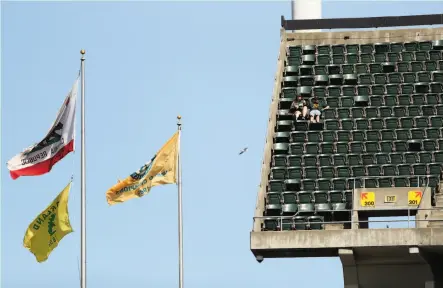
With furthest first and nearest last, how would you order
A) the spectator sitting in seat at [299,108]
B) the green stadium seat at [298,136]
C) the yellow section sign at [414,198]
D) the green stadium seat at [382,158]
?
the spectator sitting in seat at [299,108], the green stadium seat at [298,136], the green stadium seat at [382,158], the yellow section sign at [414,198]

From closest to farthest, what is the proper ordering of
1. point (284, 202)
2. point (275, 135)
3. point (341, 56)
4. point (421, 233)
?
point (421, 233), point (284, 202), point (275, 135), point (341, 56)

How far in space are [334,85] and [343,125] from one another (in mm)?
2930

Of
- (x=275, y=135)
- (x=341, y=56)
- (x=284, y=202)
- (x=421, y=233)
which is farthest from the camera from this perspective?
(x=341, y=56)

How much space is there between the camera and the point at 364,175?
165 feet

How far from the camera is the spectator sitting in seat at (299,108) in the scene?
5316 cm

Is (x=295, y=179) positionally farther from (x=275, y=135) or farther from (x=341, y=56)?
(x=341, y=56)

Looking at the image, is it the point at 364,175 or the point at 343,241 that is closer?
the point at 343,241

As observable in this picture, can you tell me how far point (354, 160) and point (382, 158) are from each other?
3.42ft

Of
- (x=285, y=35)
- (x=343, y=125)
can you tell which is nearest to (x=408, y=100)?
(x=343, y=125)

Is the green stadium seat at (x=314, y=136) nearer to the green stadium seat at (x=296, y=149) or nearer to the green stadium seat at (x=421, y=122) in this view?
the green stadium seat at (x=296, y=149)

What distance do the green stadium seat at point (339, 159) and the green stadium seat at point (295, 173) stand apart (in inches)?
53.3

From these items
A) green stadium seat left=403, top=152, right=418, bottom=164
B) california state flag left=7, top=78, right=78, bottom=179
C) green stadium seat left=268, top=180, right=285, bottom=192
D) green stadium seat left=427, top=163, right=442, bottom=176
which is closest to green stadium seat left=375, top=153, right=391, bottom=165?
green stadium seat left=403, top=152, right=418, bottom=164

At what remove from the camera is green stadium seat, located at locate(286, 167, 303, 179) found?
50.6 metres

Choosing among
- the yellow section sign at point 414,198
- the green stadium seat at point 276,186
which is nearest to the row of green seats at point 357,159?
the green stadium seat at point 276,186
